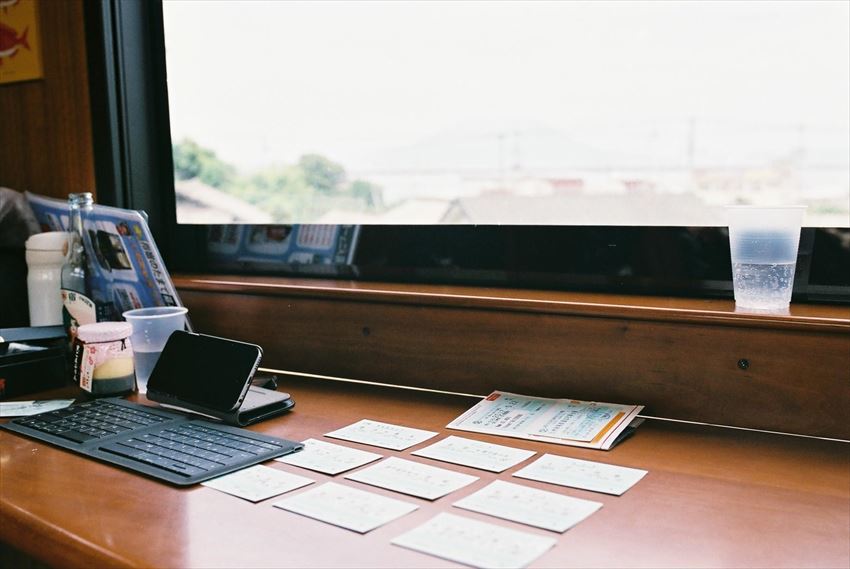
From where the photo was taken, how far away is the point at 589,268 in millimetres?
1354

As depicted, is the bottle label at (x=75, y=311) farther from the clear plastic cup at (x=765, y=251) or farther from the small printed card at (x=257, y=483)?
the clear plastic cup at (x=765, y=251)

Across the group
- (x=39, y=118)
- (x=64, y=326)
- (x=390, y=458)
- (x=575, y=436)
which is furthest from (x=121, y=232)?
(x=575, y=436)

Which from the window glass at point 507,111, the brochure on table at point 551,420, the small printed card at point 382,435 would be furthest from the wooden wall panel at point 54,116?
the brochure on table at point 551,420

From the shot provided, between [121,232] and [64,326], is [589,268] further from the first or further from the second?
[64,326]

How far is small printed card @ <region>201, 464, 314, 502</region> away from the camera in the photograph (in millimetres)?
876

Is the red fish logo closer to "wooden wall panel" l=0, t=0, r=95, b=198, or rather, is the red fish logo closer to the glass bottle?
"wooden wall panel" l=0, t=0, r=95, b=198

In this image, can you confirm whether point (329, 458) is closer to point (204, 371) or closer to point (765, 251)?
point (204, 371)

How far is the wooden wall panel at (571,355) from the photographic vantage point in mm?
1030

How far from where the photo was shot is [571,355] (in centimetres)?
119

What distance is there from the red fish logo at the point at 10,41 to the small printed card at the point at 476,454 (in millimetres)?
1513

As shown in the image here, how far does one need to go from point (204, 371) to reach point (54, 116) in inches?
40.8

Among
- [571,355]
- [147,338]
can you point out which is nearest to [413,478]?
[571,355]

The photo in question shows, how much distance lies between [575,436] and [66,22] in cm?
153

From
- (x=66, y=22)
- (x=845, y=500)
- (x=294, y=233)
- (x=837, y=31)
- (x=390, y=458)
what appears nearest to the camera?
(x=845, y=500)
